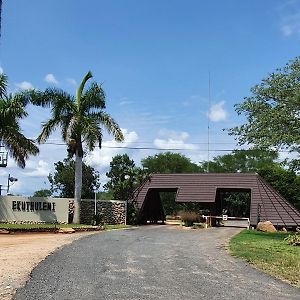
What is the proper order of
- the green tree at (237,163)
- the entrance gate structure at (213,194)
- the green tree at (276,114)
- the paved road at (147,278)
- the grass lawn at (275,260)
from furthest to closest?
the green tree at (237,163)
the entrance gate structure at (213,194)
the green tree at (276,114)
the grass lawn at (275,260)
the paved road at (147,278)

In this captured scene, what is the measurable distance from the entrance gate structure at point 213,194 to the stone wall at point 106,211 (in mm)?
2007

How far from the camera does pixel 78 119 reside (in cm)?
3052

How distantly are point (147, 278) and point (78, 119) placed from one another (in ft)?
71.3

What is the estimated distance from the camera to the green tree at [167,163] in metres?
68.7

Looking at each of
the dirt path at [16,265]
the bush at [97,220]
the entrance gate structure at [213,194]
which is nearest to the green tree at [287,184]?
the entrance gate structure at [213,194]

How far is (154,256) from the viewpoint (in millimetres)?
14055

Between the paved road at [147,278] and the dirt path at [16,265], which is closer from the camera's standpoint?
the paved road at [147,278]

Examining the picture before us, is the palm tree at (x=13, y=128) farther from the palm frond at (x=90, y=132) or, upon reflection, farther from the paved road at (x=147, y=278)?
the paved road at (x=147, y=278)

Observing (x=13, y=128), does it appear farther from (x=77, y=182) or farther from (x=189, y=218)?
(x=189, y=218)

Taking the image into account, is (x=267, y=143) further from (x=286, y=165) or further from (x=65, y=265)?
(x=65, y=265)

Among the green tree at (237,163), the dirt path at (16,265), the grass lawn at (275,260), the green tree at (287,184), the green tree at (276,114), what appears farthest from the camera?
the green tree at (237,163)

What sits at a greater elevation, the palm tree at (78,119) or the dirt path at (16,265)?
the palm tree at (78,119)

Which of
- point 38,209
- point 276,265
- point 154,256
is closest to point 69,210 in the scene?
point 38,209

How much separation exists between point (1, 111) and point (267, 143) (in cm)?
1436
